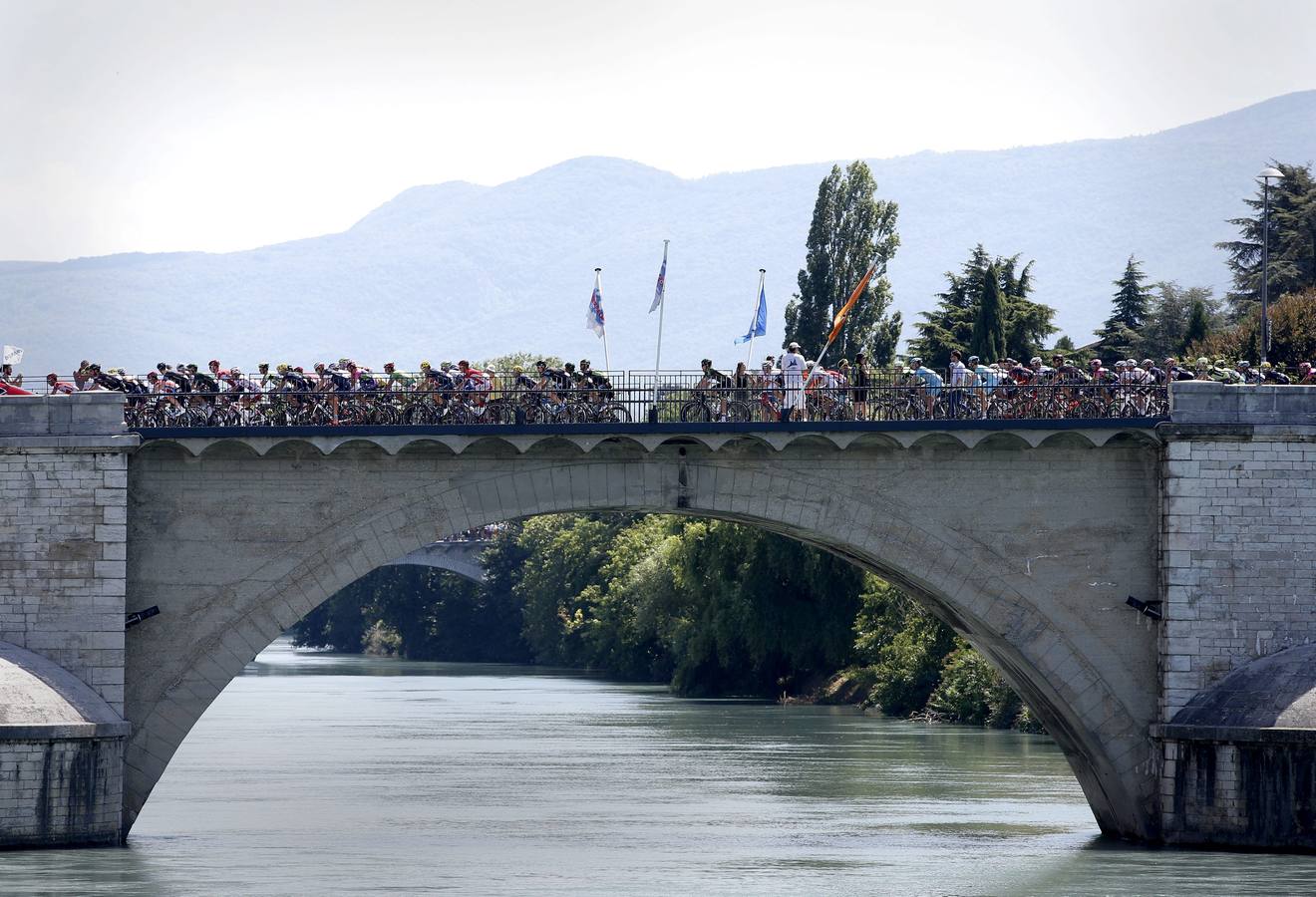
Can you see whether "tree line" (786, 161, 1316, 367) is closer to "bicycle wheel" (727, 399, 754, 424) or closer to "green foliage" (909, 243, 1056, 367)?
"green foliage" (909, 243, 1056, 367)

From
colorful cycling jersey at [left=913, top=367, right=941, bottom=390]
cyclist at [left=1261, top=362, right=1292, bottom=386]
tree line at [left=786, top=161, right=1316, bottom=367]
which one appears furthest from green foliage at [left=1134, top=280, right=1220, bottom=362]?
colorful cycling jersey at [left=913, top=367, right=941, bottom=390]

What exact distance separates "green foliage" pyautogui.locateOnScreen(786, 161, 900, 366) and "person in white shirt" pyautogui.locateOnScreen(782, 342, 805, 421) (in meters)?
37.0

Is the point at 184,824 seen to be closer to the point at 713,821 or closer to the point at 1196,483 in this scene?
the point at 713,821

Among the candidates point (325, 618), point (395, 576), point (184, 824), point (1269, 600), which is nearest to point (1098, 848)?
point (1269, 600)

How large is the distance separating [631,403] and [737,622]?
113ft

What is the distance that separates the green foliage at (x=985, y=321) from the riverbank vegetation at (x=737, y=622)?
1131 centimetres

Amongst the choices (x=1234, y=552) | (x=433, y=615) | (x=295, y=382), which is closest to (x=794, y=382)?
(x=1234, y=552)

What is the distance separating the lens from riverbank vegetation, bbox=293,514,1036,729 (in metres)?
63.2

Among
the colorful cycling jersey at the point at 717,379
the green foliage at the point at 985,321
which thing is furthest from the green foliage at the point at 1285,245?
the colorful cycling jersey at the point at 717,379

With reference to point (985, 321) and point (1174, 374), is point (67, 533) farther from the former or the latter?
point (985, 321)

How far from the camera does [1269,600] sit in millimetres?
35406

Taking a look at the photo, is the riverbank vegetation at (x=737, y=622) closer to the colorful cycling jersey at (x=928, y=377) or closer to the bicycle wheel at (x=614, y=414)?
the colorful cycling jersey at (x=928, y=377)

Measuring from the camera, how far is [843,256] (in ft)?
245

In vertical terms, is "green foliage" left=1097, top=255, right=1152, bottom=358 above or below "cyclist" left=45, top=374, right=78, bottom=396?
above
